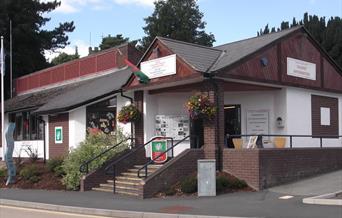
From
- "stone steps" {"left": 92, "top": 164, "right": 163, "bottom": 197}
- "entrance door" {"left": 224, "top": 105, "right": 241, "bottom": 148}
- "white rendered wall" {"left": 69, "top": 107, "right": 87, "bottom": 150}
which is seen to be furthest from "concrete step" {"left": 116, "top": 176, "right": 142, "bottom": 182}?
"white rendered wall" {"left": 69, "top": 107, "right": 87, "bottom": 150}

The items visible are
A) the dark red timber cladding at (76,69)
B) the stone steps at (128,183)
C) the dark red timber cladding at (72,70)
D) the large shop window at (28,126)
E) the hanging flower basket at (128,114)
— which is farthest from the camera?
the dark red timber cladding at (72,70)

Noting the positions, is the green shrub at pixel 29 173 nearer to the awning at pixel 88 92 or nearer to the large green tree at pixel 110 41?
the awning at pixel 88 92

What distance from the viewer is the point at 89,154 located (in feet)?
69.7

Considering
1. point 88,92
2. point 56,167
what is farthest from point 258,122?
point 88,92

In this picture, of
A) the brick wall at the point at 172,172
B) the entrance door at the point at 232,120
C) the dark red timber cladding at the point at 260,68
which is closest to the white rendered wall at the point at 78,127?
the entrance door at the point at 232,120

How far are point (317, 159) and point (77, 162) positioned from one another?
928 cm

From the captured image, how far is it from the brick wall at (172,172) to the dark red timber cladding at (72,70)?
16.2 meters

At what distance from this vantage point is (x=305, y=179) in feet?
63.5

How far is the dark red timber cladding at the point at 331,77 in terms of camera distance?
24177 millimetres

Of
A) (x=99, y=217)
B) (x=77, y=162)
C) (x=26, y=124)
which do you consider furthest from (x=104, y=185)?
(x=26, y=124)

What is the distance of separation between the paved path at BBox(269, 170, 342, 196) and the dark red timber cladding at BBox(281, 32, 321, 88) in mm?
4373

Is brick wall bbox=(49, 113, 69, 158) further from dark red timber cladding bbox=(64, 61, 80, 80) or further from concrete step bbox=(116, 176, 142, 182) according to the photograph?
concrete step bbox=(116, 176, 142, 182)

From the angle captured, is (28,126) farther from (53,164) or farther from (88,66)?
(53,164)

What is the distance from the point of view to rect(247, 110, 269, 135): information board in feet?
72.7
